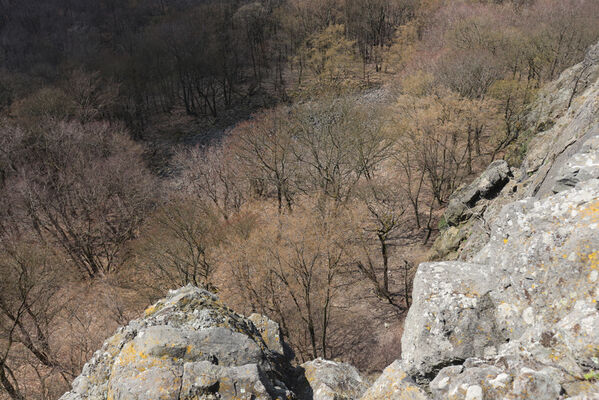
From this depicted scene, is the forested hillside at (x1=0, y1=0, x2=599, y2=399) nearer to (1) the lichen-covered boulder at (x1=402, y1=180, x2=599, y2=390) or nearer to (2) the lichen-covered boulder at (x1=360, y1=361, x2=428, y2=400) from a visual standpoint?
(2) the lichen-covered boulder at (x1=360, y1=361, x2=428, y2=400)

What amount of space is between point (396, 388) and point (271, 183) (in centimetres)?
2811

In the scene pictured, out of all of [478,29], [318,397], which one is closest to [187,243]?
[318,397]

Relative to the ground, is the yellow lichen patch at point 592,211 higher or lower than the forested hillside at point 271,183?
higher

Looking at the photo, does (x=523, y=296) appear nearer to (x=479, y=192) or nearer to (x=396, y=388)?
(x=396, y=388)

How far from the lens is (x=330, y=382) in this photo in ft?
29.5

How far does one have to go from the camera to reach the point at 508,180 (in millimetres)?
16422

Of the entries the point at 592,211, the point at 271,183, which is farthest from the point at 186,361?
the point at 271,183

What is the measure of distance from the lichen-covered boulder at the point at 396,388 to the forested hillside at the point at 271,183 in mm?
12301

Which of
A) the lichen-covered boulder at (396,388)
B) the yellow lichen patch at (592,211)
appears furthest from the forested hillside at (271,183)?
the yellow lichen patch at (592,211)

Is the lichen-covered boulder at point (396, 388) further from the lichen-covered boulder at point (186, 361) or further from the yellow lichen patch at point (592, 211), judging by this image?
the yellow lichen patch at point (592, 211)

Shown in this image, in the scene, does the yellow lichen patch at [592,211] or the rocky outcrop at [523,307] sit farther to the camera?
the yellow lichen patch at [592,211]

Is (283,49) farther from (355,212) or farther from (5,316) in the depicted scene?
(5,316)

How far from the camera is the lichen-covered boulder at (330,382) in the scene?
8.63 meters

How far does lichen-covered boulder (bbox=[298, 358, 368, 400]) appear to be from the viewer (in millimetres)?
8633
